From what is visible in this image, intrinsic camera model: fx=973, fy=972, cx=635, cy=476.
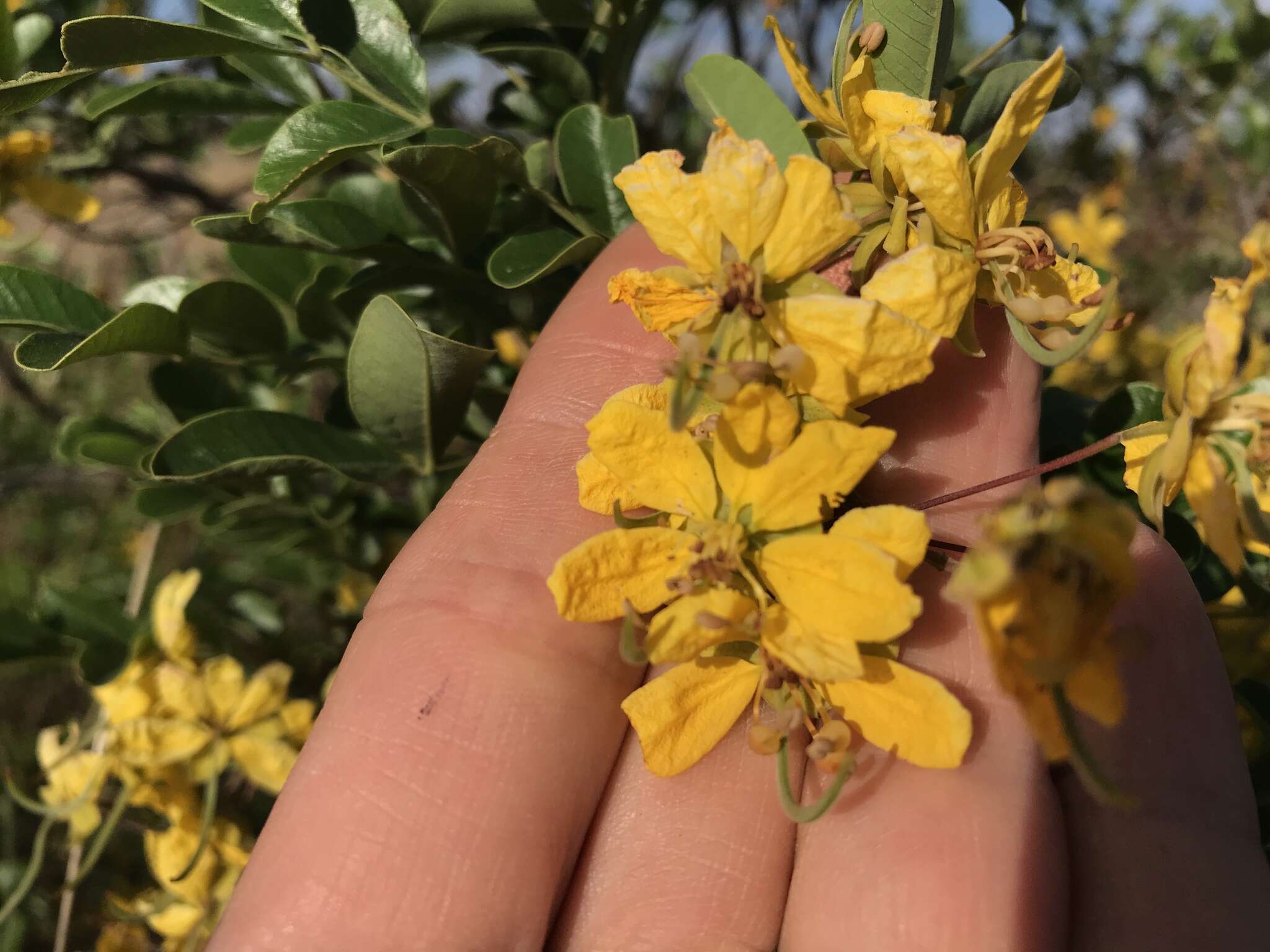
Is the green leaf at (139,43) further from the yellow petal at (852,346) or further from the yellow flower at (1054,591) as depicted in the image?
the yellow flower at (1054,591)

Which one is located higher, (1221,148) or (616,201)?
(616,201)

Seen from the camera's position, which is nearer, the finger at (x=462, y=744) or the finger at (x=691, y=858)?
the finger at (x=462, y=744)

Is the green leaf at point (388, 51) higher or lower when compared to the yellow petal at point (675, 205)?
higher

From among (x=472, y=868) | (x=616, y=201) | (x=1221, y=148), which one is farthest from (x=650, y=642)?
(x=1221, y=148)

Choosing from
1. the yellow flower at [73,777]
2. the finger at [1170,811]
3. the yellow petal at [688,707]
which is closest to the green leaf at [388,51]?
the yellow petal at [688,707]

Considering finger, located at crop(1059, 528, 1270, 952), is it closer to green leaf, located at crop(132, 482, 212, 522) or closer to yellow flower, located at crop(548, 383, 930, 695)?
yellow flower, located at crop(548, 383, 930, 695)

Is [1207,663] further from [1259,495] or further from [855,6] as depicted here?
[855,6]

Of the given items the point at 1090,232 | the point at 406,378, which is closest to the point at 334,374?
the point at 406,378
